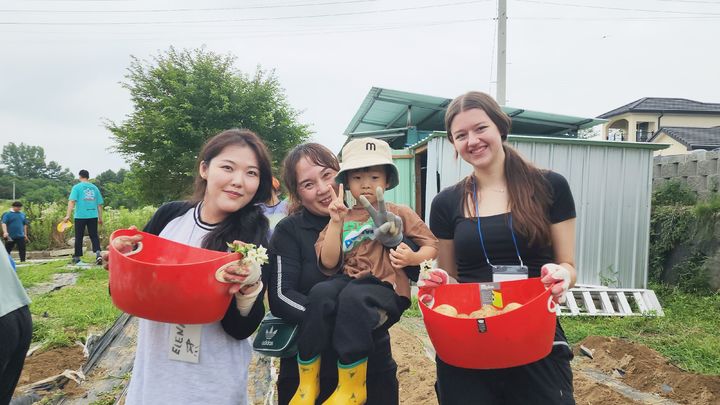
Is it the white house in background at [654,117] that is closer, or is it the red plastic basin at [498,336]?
the red plastic basin at [498,336]

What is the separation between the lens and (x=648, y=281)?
20.9 ft

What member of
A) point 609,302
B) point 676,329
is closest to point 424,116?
point 609,302

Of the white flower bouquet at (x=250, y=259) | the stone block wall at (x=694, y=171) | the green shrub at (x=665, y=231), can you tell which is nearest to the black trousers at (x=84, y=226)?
the white flower bouquet at (x=250, y=259)

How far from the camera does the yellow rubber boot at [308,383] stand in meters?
1.42

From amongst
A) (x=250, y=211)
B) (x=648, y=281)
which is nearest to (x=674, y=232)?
(x=648, y=281)

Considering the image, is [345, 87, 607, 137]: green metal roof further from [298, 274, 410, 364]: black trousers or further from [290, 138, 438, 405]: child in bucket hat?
[298, 274, 410, 364]: black trousers

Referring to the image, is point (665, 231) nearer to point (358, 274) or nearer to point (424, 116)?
point (424, 116)

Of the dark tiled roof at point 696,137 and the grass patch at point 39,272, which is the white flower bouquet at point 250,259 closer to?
the grass patch at point 39,272

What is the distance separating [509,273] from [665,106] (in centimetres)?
3522

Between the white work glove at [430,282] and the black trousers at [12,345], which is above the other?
the white work glove at [430,282]

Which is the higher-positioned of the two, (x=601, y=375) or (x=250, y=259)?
(x=250, y=259)

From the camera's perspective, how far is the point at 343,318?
139cm

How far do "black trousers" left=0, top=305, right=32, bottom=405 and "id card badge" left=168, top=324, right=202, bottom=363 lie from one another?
2.85 feet

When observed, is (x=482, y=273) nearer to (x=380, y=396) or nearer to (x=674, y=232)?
(x=380, y=396)
